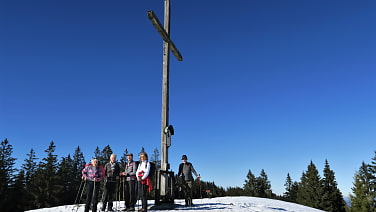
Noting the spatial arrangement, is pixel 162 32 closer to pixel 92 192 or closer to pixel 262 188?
pixel 92 192

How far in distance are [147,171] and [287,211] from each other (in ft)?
22.0

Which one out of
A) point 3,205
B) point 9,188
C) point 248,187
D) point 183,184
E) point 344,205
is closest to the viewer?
point 183,184

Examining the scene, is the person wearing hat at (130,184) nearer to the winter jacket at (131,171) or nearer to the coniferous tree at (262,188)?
the winter jacket at (131,171)

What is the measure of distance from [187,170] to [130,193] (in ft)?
8.40

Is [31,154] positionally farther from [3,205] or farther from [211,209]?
[211,209]

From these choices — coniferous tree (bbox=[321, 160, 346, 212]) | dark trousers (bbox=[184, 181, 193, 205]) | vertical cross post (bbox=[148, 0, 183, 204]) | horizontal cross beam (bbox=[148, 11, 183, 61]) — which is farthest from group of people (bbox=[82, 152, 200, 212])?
coniferous tree (bbox=[321, 160, 346, 212])

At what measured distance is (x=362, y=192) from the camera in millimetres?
43406

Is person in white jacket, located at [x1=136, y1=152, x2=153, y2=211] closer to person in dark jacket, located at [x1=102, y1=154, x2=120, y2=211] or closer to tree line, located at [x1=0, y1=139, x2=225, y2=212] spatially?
person in dark jacket, located at [x1=102, y1=154, x2=120, y2=211]

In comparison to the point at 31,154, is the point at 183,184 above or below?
below

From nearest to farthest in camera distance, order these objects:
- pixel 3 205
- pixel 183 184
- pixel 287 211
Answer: pixel 183 184 → pixel 287 211 → pixel 3 205

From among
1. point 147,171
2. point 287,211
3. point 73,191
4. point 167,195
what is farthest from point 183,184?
point 73,191

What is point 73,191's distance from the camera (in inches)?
2244

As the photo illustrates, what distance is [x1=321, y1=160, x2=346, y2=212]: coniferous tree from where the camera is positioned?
169 ft

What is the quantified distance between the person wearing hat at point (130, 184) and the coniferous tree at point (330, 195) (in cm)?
5059
